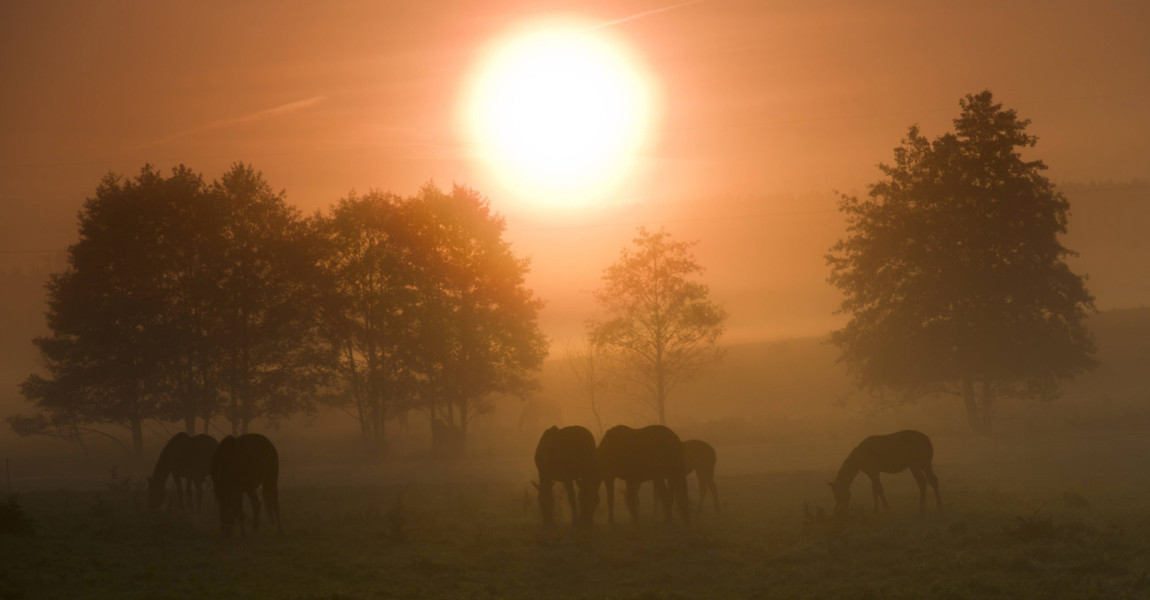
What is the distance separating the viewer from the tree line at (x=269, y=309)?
42.4 m

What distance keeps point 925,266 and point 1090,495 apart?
64.7 feet

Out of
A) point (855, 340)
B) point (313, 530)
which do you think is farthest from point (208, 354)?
point (855, 340)

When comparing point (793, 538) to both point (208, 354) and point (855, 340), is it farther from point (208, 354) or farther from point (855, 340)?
point (208, 354)

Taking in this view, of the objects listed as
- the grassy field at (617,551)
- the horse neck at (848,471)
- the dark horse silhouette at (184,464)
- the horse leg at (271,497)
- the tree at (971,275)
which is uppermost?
the tree at (971,275)

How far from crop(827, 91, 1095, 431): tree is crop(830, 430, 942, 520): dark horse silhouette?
21412 millimetres

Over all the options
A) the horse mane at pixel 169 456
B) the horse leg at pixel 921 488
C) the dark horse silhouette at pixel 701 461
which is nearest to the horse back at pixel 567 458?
the dark horse silhouette at pixel 701 461

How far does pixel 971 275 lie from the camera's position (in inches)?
1649

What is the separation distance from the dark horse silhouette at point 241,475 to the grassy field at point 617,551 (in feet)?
2.24

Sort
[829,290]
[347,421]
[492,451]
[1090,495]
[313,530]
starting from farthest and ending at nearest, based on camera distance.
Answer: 1. [829,290]
2. [347,421]
3. [492,451]
4. [1090,495]
5. [313,530]

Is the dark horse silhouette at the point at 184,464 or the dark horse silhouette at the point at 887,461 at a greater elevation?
the dark horse silhouette at the point at 184,464

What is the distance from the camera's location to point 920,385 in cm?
4503

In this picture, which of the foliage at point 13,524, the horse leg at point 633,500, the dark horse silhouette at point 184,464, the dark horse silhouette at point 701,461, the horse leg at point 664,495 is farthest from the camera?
the dark horse silhouette at point 184,464

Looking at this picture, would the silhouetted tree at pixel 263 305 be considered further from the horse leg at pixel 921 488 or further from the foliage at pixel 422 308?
the horse leg at pixel 921 488

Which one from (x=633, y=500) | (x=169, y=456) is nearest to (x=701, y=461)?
(x=633, y=500)
